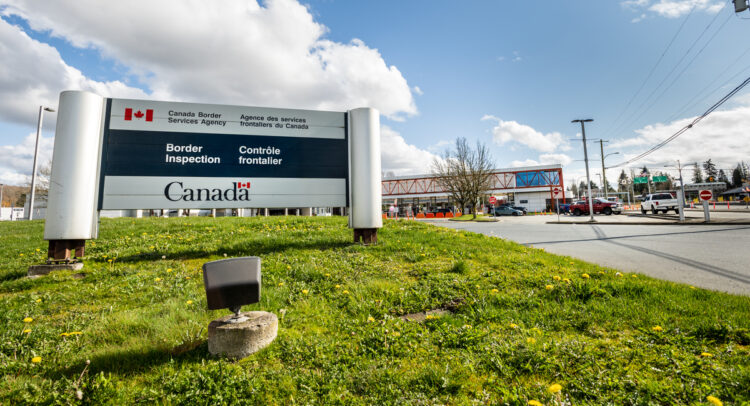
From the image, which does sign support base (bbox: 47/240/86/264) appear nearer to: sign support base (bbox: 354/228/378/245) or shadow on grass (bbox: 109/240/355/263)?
shadow on grass (bbox: 109/240/355/263)

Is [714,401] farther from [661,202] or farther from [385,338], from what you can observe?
[661,202]

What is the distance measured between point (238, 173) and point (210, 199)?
2.49 feet

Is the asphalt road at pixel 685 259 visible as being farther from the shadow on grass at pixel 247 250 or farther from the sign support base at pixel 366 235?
the shadow on grass at pixel 247 250

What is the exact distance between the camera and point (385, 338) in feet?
9.78

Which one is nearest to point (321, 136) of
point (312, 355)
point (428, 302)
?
point (428, 302)

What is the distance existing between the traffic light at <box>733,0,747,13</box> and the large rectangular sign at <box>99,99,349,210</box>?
52.2ft

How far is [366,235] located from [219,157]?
3.50 meters

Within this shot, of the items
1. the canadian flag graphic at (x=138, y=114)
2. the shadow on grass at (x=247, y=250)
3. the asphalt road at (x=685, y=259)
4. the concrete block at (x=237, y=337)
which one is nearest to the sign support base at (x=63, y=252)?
the shadow on grass at (x=247, y=250)

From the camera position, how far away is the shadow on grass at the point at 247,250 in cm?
599

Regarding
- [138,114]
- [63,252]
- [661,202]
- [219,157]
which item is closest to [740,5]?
[219,157]

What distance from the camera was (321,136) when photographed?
7234 millimetres

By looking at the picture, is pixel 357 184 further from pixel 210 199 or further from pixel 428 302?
pixel 428 302

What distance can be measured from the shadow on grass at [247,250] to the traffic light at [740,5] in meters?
16.9

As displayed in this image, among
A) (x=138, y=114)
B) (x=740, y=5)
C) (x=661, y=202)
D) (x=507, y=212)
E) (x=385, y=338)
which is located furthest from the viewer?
(x=507, y=212)
